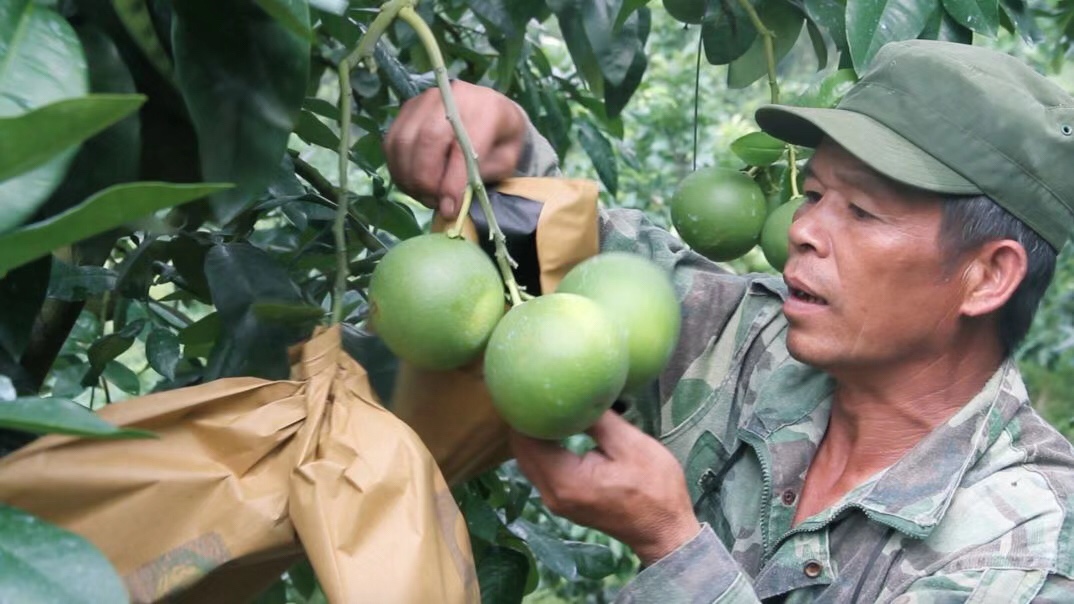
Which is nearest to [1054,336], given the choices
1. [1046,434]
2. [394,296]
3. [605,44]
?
[1046,434]

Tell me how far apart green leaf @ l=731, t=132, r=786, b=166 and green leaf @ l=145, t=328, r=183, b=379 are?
661mm

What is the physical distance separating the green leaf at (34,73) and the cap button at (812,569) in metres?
0.85

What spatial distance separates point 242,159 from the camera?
37.0 inches

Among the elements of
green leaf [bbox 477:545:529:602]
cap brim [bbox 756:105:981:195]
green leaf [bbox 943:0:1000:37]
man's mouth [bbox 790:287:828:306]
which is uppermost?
green leaf [bbox 943:0:1000:37]

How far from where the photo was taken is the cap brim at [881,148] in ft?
4.15

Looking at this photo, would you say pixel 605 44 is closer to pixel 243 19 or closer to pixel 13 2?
pixel 243 19

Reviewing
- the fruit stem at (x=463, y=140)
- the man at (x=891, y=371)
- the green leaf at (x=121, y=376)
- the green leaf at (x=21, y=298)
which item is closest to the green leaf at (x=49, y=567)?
the green leaf at (x=21, y=298)

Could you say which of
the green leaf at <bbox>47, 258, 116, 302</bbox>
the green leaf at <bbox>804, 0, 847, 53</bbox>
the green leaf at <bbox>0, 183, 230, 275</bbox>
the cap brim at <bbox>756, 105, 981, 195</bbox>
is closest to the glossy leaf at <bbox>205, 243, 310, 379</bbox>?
the green leaf at <bbox>47, 258, 116, 302</bbox>

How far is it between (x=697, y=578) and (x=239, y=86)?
1.90 feet

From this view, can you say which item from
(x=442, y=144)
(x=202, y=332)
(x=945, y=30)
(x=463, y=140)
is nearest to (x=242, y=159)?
(x=463, y=140)

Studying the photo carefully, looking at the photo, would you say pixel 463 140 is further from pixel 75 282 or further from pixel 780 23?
pixel 780 23

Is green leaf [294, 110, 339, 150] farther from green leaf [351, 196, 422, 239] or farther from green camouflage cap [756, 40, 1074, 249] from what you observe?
green camouflage cap [756, 40, 1074, 249]

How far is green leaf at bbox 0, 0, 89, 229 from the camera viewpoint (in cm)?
67

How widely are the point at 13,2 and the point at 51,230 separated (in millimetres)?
212
